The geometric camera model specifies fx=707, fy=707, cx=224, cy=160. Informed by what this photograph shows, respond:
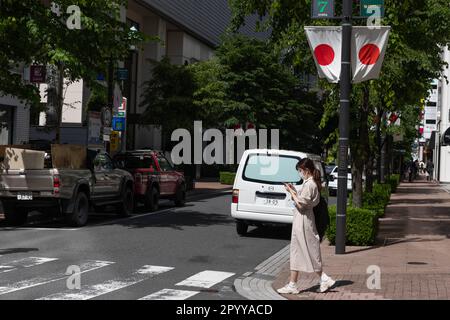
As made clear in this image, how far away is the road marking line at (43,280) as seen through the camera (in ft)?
28.6

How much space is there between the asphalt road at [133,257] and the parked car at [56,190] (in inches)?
18.2

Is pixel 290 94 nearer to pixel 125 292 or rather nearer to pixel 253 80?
pixel 253 80

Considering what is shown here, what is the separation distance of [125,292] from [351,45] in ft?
22.0

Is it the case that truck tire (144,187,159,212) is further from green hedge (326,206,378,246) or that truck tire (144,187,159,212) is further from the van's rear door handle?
green hedge (326,206,378,246)

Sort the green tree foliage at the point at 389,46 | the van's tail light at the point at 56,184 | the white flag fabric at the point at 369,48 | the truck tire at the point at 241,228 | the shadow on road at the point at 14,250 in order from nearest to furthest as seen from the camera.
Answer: the shadow on road at the point at 14,250 → the white flag fabric at the point at 369,48 → the green tree foliage at the point at 389,46 → the van's tail light at the point at 56,184 → the truck tire at the point at 241,228

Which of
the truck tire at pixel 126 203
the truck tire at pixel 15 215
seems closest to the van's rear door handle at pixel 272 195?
the truck tire at pixel 126 203

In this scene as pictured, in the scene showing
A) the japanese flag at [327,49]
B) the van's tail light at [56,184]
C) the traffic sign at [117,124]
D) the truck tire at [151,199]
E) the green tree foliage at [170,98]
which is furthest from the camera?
→ the green tree foliage at [170,98]

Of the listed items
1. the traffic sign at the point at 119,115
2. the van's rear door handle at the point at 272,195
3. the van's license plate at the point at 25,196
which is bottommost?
the van's license plate at the point at 25,196

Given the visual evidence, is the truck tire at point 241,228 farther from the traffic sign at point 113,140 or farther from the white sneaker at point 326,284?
the traffic sign at point 113,140

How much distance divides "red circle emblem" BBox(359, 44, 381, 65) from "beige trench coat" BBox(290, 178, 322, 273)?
187 inches

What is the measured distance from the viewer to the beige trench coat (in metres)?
8.79

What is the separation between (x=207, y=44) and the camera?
59.3 m

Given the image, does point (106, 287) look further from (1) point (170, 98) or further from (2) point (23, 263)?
(1) point (170, 98)

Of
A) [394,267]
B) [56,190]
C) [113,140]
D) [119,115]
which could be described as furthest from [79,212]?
[119,115]
